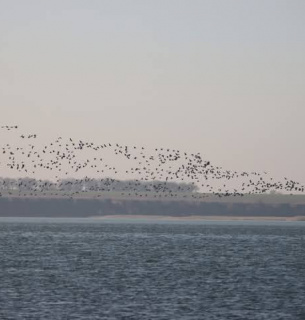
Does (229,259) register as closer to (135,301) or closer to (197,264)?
(197,264)

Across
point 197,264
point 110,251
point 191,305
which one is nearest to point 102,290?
point 191,305

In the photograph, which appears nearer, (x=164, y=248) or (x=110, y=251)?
(x=110, y=251)

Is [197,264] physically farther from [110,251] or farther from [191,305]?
[191,305]

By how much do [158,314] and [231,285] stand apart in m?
19.1

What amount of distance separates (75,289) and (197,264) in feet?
101

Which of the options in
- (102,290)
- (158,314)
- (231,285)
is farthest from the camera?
(231,285)

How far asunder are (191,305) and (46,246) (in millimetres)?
76931

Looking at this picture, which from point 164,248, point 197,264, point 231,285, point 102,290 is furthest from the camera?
point 164,248

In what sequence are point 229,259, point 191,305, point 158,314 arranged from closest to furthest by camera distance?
point 158,314
point 191,305
point 229,259

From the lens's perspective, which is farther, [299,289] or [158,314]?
[299,289]

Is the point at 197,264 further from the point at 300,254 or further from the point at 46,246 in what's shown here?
the point at 46,246

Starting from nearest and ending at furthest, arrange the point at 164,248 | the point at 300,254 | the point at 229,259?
the point at 229,259 < the point at 300,254 < the point at 164,248

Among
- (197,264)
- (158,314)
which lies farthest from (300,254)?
(158,314)

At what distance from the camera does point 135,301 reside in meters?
75.4
